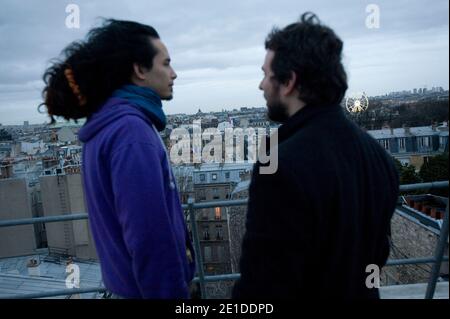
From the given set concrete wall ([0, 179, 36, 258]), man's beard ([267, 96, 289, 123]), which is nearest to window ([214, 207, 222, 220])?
concrete wall ([0, 179, 36, 258])

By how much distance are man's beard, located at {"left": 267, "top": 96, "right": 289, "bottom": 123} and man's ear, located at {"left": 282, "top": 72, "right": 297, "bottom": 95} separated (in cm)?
4

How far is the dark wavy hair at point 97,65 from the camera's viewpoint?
1.41 meters

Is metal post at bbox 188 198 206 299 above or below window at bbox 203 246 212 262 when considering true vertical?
above

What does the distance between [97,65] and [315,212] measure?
0.87 m

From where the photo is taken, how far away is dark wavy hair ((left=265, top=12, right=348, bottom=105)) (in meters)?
1.24

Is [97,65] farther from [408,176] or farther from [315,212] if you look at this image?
[408,176]

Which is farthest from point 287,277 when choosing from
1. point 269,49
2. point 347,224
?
point 269,49

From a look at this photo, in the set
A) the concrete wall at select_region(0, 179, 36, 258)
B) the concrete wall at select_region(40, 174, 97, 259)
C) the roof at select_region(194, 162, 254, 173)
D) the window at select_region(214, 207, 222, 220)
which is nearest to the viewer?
the concrete wall at select_region(0, 179, 36, 258)

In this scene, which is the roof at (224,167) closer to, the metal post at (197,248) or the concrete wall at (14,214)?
the concrete wall at (14,214)

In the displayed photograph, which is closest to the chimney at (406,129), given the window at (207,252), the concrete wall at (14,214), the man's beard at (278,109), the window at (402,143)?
the window at (402,143)

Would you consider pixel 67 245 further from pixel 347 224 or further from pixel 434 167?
pixel 347 224

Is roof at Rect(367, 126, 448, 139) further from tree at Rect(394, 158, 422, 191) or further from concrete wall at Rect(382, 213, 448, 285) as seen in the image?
Result: concrete wall at Rect(382, 213, 448, 285)
